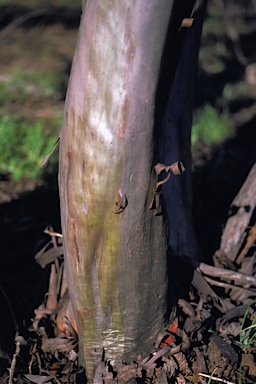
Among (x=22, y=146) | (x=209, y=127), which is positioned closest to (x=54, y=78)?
(x=22, y=146)

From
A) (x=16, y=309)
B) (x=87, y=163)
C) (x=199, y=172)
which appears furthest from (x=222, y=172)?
(x=87, y=163)

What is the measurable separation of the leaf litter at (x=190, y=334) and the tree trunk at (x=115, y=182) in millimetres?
95

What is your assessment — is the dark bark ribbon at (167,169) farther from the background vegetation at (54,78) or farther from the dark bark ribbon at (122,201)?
the background vegetation at (54,78)

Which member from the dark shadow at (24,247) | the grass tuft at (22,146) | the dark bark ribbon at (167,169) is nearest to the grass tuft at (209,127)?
the grass tuft at (22,146)

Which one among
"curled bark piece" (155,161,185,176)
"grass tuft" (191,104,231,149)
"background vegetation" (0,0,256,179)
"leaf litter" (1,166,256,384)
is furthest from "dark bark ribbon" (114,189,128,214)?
"grass tuft" (191,104,231,149)

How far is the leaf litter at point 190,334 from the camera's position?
7.82ft

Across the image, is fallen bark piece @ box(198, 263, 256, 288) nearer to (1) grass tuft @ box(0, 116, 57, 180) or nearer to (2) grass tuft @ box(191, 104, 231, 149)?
(1) grass tuft @ box(0, 116, 57, 180)

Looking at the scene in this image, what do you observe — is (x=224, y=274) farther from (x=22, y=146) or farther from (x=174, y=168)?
(x=22, y=146)

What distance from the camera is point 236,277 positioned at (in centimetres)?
267

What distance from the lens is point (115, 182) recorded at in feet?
6.37

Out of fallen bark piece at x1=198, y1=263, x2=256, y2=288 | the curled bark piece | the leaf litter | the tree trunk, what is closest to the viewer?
the tree trunk

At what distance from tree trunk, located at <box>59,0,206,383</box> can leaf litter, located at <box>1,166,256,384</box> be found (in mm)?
95

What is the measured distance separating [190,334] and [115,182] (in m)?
0.91

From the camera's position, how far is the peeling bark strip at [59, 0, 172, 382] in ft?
5.61
